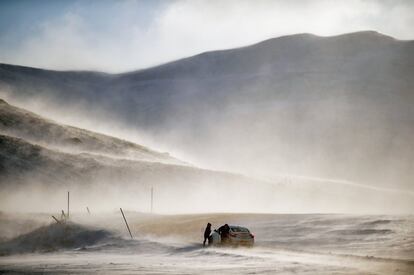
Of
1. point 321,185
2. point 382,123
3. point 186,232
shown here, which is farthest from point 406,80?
point 186,232

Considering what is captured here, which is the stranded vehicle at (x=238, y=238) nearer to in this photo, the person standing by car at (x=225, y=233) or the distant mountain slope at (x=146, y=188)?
the person standing by car at (x=225, y=233)

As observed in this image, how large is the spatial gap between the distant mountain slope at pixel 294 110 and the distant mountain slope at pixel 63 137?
2493cm

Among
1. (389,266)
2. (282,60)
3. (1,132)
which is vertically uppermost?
(282,60)

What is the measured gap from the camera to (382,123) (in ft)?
472

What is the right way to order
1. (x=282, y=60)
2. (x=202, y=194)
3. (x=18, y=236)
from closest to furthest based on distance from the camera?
(x=18, y=236)
(x=202, y=194)
(x=282, y=60)

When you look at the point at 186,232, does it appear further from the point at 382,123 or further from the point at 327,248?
the point at 382,123

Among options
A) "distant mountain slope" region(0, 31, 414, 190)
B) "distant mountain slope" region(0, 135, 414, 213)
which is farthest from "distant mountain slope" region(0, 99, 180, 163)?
"distant mountain slope" region(0, 31, 414, 190)

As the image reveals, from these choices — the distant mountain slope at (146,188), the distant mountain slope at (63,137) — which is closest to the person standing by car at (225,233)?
the distant mountain slope at (146,188)

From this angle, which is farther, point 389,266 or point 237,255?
point 237,255

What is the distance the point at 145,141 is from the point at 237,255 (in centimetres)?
13754

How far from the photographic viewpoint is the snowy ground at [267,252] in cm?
2634

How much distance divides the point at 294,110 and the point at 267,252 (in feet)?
425

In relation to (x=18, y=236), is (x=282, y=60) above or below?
above

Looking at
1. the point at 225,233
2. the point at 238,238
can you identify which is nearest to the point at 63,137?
the point at 225,233
